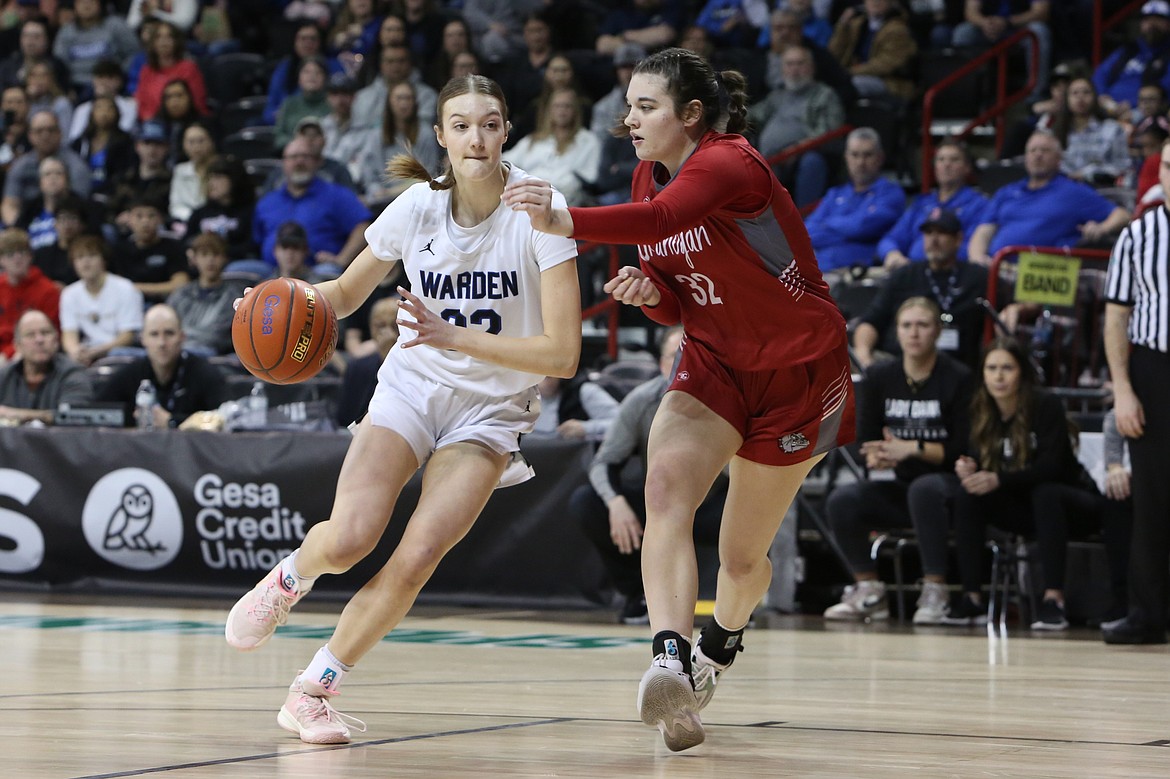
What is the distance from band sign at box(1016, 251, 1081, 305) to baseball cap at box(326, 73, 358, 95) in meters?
6.76

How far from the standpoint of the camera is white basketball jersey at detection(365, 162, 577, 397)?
429cm

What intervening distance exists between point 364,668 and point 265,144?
9.31 meters

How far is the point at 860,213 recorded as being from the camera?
36.8ft

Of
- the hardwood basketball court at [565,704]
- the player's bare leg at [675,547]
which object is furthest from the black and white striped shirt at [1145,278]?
the player's bare leg at [675,547]

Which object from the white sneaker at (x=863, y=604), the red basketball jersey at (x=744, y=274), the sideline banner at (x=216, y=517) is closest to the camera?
the red basketball jersey at (x=744, y=274)

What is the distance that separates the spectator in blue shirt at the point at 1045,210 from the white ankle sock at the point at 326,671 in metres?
7.07

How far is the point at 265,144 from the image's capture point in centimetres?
1445

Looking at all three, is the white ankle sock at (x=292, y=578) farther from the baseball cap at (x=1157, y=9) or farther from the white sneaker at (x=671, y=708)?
the baseball cap at (x=1157, y=9)

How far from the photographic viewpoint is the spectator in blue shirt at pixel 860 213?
11.2m

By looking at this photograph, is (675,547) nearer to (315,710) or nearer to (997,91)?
(315,710)

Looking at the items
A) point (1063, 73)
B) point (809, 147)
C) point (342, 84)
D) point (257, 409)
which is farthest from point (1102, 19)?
point (257, 409)

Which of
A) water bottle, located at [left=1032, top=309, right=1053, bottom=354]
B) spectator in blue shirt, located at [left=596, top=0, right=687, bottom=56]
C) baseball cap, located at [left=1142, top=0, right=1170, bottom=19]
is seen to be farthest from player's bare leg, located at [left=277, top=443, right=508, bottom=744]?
spectator in blue shirt, located at [left=596, top=0, right=687, bottom=56]

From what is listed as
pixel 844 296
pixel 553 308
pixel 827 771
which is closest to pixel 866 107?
pixel 844 296

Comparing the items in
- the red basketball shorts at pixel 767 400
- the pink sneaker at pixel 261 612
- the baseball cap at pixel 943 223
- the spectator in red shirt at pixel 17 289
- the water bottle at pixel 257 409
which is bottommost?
the pink sneaker at pixel 261 612
